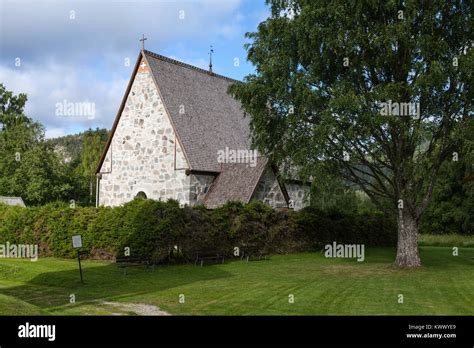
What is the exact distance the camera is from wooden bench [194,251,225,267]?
21.1 meters

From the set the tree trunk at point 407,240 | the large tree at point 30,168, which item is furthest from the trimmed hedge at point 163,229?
the large tree at point 30,168

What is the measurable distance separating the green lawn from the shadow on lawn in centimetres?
3

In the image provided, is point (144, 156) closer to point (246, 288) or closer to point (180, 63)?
→ point (180, 63)

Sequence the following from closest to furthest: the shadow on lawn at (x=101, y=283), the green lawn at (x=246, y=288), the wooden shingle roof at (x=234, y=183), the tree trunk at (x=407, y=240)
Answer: the green lawn at (x=246, y=288), the shadow on lawn at (x=101, y=283), the tree trunk at (x=407, y=240), the wooden shingle roof at (x=234, y=183)

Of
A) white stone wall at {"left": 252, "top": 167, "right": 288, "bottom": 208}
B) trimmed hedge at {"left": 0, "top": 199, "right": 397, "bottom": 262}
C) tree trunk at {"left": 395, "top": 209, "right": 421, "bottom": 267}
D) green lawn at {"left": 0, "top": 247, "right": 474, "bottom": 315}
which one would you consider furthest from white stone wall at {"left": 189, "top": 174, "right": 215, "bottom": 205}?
tree trunk at {"left": 395, "top": 209, "right": 421, "bottom": 267}

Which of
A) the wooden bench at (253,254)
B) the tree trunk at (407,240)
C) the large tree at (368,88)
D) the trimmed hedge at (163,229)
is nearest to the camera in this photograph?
the large tree at (368,88)

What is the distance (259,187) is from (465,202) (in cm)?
3153

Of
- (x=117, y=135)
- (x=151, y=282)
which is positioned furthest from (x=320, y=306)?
(x=117, y=135)

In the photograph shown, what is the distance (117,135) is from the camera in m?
30.5

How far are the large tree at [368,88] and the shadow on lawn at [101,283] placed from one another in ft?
17.8

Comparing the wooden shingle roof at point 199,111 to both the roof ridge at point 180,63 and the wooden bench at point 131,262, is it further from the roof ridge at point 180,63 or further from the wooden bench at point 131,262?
the wooden bench at point 131,262

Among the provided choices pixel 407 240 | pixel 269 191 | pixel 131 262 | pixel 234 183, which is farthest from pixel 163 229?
pixel 269 191

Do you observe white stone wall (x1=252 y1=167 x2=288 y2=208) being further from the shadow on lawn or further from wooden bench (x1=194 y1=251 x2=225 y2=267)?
the shadow on lawn

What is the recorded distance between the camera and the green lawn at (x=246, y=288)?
1162 centimetres
